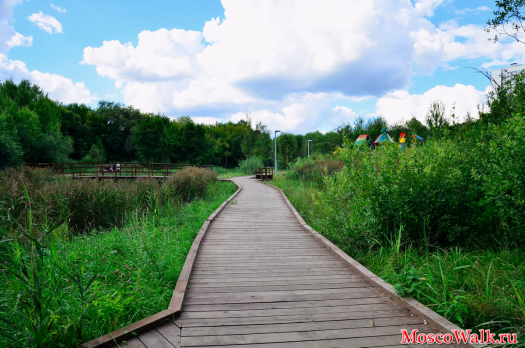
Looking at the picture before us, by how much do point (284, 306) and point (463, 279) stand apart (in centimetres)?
218

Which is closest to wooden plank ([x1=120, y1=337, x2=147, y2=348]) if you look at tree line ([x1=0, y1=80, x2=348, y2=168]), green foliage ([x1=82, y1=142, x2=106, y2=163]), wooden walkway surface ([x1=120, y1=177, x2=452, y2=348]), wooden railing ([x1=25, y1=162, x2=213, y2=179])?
wooden walkway surface ([x1=120, y1=177, x2=452, y2=348])

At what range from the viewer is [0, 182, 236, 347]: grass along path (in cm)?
248

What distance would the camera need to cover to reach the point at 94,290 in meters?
3.17

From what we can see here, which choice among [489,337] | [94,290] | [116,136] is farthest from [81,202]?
[116,136]

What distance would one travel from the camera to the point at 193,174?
15.3 meters

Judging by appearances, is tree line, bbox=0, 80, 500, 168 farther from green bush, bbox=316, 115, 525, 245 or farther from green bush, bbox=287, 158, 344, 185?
green bush, bbox=316, 115, 525, 245

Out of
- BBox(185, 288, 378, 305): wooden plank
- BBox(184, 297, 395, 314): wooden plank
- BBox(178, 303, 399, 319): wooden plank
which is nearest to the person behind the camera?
BBox(178, 303, 399, 319): wooden plank

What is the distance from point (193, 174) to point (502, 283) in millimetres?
13170

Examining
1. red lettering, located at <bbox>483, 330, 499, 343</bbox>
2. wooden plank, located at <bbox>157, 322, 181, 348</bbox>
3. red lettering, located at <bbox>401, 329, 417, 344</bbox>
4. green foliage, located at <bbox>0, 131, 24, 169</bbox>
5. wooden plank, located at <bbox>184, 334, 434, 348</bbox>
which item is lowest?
red lettering, located at <bbox>401, 329, 417, 344</bbox>

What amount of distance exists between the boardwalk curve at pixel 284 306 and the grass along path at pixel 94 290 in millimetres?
359

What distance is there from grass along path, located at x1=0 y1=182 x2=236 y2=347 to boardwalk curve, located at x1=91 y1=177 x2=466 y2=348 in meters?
0.36

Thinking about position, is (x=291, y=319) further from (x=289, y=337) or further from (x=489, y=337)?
(x=489, y=337)

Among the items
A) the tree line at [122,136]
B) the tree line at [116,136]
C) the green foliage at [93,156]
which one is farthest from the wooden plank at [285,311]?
the green foliage at [93,156]

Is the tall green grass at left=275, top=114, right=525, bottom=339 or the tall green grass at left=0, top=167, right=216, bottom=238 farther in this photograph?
the tall green grass at left=0, top=167, right=216, bottom=238
